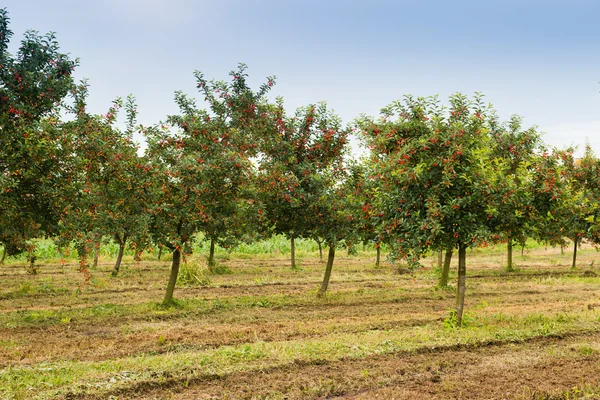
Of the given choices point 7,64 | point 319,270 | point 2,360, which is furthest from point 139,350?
point 319,270

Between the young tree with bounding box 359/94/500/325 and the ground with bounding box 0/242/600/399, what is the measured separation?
2548mm

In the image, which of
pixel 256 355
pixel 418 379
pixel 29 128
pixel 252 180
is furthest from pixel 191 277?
pixel 418 379

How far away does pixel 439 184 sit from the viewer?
12586mm

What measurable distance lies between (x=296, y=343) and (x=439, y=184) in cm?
568

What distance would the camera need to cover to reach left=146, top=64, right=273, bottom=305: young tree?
1625 centimetres

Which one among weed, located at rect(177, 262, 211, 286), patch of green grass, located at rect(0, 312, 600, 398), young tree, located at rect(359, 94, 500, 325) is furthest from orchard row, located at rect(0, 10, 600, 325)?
weed, located at rect(177, 262, 211, 286)

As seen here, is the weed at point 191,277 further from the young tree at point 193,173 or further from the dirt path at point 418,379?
the dirt path at point 418,379

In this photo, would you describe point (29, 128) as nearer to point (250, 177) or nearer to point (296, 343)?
point (250, 177)

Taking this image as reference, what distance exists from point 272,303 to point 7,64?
12350 mm

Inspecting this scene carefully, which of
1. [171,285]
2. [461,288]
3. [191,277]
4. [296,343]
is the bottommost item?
[191,277]

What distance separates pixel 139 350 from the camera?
1146cm

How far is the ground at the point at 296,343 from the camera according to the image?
8641 mm

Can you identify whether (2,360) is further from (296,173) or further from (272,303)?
(296,173)

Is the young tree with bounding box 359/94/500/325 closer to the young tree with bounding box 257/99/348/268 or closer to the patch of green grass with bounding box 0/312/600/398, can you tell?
the patch of green grass with bounding box 0/312/600/398
